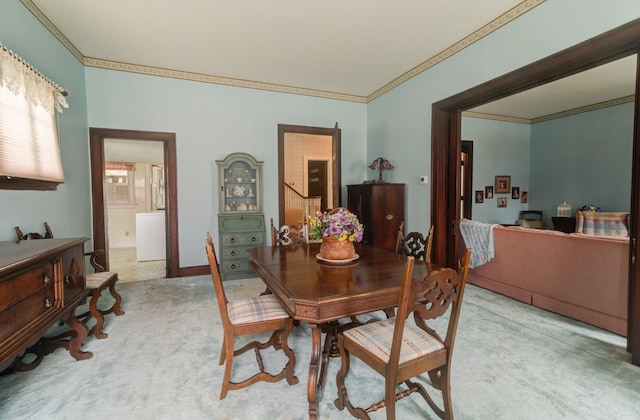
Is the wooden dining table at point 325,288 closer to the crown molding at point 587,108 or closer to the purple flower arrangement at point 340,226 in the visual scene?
the purple flower arrangement at point 340,226

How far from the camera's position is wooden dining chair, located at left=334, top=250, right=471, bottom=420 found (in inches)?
49.7

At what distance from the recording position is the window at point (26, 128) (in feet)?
6.35

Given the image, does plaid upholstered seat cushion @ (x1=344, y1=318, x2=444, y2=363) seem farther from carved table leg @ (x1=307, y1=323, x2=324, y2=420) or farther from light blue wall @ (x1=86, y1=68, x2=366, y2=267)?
light blue wall @ (x1=86, y1=68, x2=366, y2=267)

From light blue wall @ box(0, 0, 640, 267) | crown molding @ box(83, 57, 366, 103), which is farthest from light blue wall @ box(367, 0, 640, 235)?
crown molding @ box(83, 57, 366, 103)

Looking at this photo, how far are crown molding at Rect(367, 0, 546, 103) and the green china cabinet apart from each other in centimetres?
238

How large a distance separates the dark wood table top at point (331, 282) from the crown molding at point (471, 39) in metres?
2.46

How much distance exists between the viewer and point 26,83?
212 centimetres

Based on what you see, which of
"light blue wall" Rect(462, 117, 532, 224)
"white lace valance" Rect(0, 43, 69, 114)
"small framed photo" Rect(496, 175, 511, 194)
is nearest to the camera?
"white lace valance" Rect(0, 43, 69, 114)

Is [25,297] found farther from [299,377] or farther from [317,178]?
[317,178]

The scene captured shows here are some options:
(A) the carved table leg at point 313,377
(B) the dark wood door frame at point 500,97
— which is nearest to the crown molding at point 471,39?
(B) the dark wood door frame at point 500,97

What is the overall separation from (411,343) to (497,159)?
19.6 ft

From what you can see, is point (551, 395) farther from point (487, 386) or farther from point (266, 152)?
point (266, 152)

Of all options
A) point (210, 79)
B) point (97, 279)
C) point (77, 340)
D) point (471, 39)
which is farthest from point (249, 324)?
point (210, 79)

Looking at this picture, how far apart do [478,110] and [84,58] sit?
6351 millimetres
